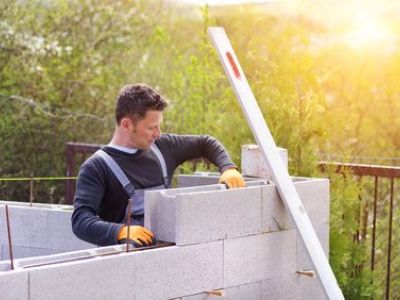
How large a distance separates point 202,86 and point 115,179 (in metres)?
3.24

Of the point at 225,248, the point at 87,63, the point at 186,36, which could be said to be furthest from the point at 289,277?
the point at 186,36

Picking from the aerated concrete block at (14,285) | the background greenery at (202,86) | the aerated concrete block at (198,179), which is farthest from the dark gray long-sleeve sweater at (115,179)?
the background greenery at (202,86)

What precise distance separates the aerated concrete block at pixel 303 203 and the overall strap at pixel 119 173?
622mm

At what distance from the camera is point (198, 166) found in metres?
5.94

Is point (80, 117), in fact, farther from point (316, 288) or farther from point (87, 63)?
point (316, 288)

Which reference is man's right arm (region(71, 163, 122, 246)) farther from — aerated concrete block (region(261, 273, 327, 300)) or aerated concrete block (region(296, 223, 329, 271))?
aerated concrete block (region(296, 223, 329, 271))

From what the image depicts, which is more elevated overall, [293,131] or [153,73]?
[153,73]

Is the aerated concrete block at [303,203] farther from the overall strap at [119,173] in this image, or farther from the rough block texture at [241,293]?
the overall strap at [119,173]

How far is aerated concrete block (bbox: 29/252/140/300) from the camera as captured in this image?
308 centimetres

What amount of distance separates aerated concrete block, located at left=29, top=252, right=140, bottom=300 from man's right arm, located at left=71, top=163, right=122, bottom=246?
0.31 metres

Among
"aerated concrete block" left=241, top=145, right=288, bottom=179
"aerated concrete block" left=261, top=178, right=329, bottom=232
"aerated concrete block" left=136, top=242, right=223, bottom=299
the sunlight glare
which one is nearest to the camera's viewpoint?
"aerated concrete block" left=136, top=242, right=223, bottom=299

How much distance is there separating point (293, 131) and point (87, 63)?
3918mm

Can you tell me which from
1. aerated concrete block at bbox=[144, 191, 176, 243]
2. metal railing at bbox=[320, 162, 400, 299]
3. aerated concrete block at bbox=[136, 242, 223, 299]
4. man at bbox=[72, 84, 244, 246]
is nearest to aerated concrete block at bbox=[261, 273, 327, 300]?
aerated concrete block at bbox=[136, 242, 223, 299]

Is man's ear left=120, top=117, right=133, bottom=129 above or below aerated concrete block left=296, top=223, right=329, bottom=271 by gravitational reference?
above
